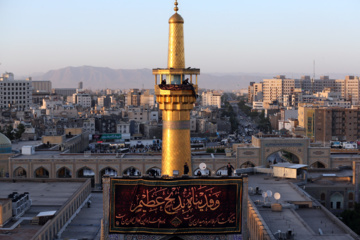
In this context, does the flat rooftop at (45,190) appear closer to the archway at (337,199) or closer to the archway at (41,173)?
the archway at (337,199)

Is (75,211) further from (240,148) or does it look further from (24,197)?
(240,148)

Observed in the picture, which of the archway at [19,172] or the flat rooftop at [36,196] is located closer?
the flat rooftop at [36,196]

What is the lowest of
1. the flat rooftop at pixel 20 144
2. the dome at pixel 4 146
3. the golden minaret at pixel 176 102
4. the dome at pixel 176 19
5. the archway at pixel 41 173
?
the archway at pixel 41 173

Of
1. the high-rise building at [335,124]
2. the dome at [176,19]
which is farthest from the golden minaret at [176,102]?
the high-rise building at [335,124]

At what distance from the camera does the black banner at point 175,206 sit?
14078mm

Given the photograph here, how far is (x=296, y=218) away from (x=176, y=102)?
7.12 metres

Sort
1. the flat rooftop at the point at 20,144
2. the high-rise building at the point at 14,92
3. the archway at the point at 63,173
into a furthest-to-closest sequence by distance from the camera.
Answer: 1. the high-rise building at the point at 14,92
2. the flat rooftop at the point at 20,144
3. the archway at the point at 63,173

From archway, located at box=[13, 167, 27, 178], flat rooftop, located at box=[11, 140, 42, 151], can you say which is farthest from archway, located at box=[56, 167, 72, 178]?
flat rooftop, located at box=[11, 140, 42, 151]

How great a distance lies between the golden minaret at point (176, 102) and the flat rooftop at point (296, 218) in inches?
171

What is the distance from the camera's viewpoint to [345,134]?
6981 cm

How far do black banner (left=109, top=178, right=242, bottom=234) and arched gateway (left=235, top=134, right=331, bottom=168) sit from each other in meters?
28.6

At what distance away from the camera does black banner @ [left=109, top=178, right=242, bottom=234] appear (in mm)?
14078

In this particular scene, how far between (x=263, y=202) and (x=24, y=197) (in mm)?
8802

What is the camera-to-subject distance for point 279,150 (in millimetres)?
43000
